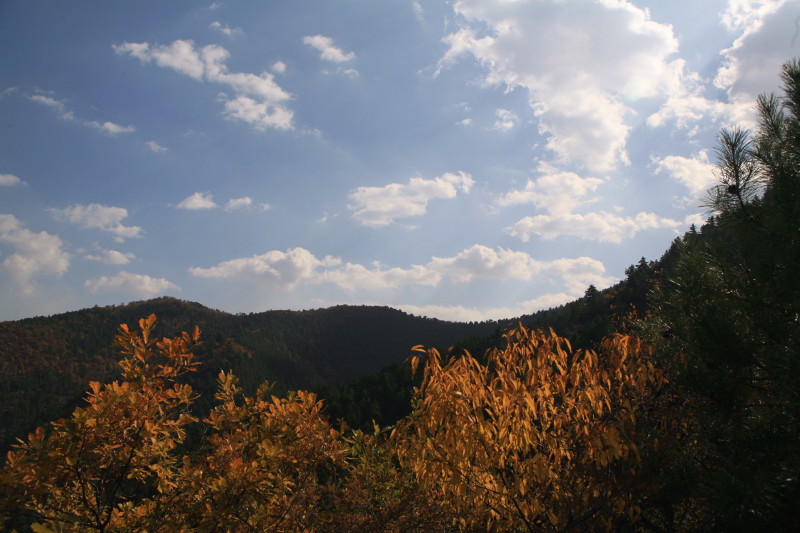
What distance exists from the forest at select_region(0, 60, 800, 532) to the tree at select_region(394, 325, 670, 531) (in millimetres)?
21

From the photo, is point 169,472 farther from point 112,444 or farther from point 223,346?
point 223,346

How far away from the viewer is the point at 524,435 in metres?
3.03

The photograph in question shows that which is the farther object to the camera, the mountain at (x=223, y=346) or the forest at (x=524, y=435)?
the mountain at (x=223, y=346)

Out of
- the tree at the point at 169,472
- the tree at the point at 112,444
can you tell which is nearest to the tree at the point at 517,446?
the tree at the point at 169,472

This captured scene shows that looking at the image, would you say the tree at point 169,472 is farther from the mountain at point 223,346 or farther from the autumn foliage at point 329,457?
the mountain at point 223,346

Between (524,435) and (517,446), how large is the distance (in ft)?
0.59

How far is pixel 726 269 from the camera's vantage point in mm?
4398

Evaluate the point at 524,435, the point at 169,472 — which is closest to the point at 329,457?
the point at 169,472

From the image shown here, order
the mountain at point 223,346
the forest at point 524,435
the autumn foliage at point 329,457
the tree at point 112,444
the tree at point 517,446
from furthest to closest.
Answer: the mountain at point 223,346, the tree at point 517,446, the forest at point 524,435, the autumn foliage at point 329,457, the tree at point 112,444

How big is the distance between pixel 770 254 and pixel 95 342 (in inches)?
6914

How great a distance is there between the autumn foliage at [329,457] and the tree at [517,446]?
1 centimetres

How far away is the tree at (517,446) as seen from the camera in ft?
10.4

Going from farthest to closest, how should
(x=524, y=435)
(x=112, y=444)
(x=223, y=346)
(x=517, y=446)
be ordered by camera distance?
(x=223, y=346)
(x=517, y=446)
(x=524, y=435)
(x=112, y=444)

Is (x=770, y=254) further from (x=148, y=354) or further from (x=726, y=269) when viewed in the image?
(x=148, y=354)
